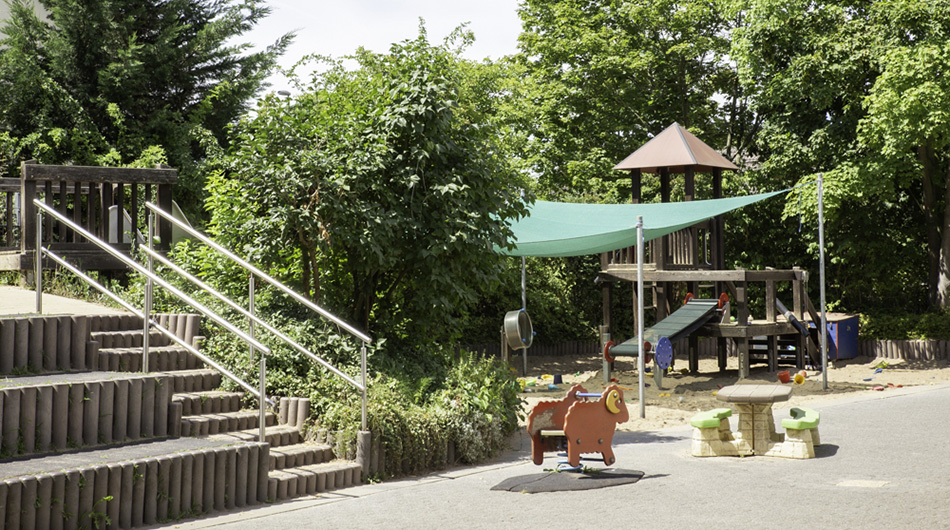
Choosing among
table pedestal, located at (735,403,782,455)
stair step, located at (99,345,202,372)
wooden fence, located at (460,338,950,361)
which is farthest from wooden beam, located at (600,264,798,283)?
stair step, located at (99,345,202,372)

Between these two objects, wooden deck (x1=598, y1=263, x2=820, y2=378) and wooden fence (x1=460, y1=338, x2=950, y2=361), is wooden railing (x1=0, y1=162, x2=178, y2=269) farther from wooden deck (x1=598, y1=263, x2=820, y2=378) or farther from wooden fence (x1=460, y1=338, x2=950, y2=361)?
wooden deck (x1=598, y1=263, x2=820, y2=378)

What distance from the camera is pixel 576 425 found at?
254 inches

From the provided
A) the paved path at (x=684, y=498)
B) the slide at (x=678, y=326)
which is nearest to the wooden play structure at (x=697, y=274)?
the slide at (x=678, y=326)

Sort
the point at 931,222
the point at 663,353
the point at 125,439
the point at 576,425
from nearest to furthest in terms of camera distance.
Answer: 1. the point at 125,439
2. the point at 576,425
3. the point at 663,353
4. the point at 931,222

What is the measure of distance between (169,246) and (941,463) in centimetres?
770

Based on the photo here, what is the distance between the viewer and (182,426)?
6004 millimetres

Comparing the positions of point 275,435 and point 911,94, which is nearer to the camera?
point 275,435

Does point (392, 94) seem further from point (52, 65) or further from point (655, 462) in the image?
point (52, 65)

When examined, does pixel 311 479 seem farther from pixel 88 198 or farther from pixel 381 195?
pixel 88 198

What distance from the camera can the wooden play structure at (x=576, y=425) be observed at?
6457mm

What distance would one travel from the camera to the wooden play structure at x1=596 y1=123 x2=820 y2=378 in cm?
1313

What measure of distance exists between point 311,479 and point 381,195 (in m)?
2.89

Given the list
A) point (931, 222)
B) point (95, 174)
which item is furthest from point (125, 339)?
point (931, 222)

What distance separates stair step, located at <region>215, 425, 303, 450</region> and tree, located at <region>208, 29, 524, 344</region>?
1718 mm
